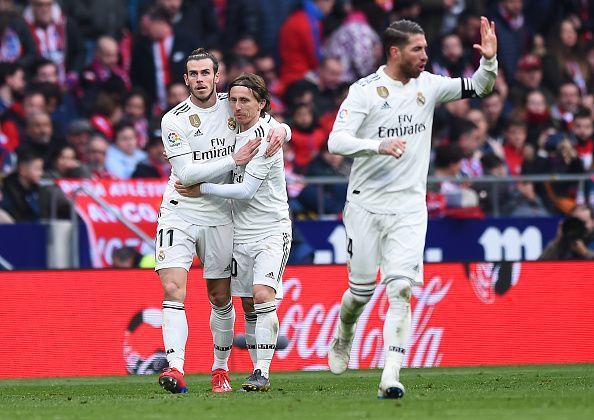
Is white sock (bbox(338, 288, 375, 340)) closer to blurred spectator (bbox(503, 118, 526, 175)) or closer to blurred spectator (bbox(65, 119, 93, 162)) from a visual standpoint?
blurred spectator (bbox(65, 119, 93, 162))

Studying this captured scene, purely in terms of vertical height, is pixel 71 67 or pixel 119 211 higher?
pixel 71 67

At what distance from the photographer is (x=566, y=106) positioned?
70.7ft

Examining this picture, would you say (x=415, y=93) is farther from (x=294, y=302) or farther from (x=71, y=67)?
(x=71, y=67)

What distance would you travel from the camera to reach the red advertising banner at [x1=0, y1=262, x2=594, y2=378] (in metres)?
14.9

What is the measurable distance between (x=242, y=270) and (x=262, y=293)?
13.7 inches

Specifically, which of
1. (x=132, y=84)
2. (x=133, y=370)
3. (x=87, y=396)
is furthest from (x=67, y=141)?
(x=87, y=396)

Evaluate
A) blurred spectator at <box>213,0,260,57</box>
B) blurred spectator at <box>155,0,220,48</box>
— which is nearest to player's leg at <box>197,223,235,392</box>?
blurred spectator at <box>155,0,220,48</box>

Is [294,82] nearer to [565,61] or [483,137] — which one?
[483,137]

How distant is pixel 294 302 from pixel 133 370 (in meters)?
1.77

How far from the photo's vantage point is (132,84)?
20562 mm

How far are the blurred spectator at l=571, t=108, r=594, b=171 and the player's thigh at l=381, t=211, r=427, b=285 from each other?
9.02 m

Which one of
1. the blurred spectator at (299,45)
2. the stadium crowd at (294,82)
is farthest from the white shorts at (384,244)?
the blurred spectator at (299,45)

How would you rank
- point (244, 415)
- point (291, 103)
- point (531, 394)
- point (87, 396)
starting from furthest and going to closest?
point (291, 103)
point (87, 396)
point (531, 394)
point (244, 415)

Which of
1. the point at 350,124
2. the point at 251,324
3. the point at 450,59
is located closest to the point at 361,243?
the point at 350,124
